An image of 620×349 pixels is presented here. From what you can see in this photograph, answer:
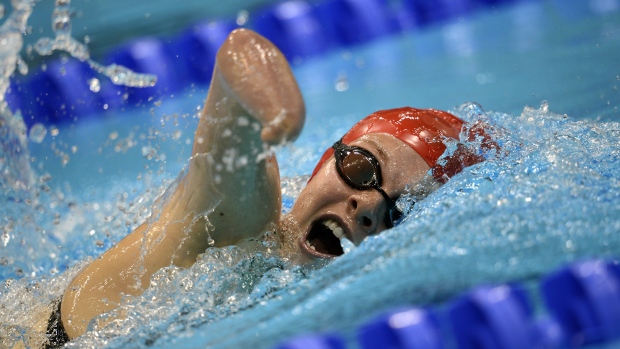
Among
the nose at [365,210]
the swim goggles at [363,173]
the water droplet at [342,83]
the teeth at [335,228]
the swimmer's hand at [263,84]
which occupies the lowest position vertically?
the water droplet at [342,83]

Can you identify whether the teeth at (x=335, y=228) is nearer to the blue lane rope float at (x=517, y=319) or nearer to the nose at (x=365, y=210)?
the nose at (x=365, y=210)

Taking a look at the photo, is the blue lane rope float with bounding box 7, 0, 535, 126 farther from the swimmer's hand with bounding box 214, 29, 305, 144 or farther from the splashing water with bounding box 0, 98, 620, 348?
the swimmer's hand with bounding box 214, 29, 305, 144

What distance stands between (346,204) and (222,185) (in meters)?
0.36

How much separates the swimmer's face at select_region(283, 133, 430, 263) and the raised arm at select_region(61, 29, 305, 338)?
0.46 ft

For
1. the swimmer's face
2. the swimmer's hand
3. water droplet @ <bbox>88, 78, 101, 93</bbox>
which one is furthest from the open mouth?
water droplet @ <bbox>88, 78, 101, 93</bbox>

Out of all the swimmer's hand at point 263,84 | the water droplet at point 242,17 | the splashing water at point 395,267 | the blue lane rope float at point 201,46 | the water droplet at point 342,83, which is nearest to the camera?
the swimmer's hand at point 263,84

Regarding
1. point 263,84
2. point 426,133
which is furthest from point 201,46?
point 263,84

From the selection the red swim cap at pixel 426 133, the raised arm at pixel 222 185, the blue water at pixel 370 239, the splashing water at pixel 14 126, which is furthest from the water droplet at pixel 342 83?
the raised arm at pixel 222 185

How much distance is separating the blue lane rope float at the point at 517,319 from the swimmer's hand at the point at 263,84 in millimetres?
482

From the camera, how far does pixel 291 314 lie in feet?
4.52

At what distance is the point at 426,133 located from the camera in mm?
1727

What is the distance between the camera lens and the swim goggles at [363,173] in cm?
164

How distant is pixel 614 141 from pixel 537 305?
0.77 m

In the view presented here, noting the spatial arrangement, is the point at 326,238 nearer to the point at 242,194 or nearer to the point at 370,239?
the point at 370,239
